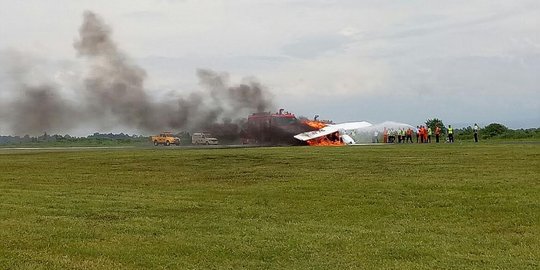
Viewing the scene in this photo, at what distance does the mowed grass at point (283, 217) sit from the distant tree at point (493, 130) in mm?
40269

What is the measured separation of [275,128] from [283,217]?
133 feet

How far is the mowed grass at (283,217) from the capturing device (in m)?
10.5

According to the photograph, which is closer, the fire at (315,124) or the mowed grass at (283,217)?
the mowed grass at (283,217)

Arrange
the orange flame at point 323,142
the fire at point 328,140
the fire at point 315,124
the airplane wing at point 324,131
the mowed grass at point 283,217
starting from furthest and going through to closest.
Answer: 1. the fire at point 315,124
2. the airplane wing at point 324,131
3. the fire at point 328,140
4. the orange flame at point 323,142
5. the mowed grass at point 283,217

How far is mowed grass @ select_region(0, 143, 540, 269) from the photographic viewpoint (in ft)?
34.4

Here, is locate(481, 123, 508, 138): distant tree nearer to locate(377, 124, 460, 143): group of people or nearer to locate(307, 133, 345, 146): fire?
locate(377, 124, 460, 143): group of people

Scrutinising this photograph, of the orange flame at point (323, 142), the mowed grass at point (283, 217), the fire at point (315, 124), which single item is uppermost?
the fire at point (315, 124)

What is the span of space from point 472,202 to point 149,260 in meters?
8.79

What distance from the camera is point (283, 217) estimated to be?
14508 mm

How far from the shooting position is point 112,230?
12.9m

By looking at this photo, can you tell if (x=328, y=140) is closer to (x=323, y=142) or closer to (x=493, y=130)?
(x=323, y=142)

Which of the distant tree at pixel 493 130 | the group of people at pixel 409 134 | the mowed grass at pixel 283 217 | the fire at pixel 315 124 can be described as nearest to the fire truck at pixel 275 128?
the fire at pixel 315 124

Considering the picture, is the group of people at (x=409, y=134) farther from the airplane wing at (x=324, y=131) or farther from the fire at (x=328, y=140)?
the fire at (x=328, y=140)

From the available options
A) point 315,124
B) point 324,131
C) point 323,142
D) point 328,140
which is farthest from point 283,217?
point 315,124
